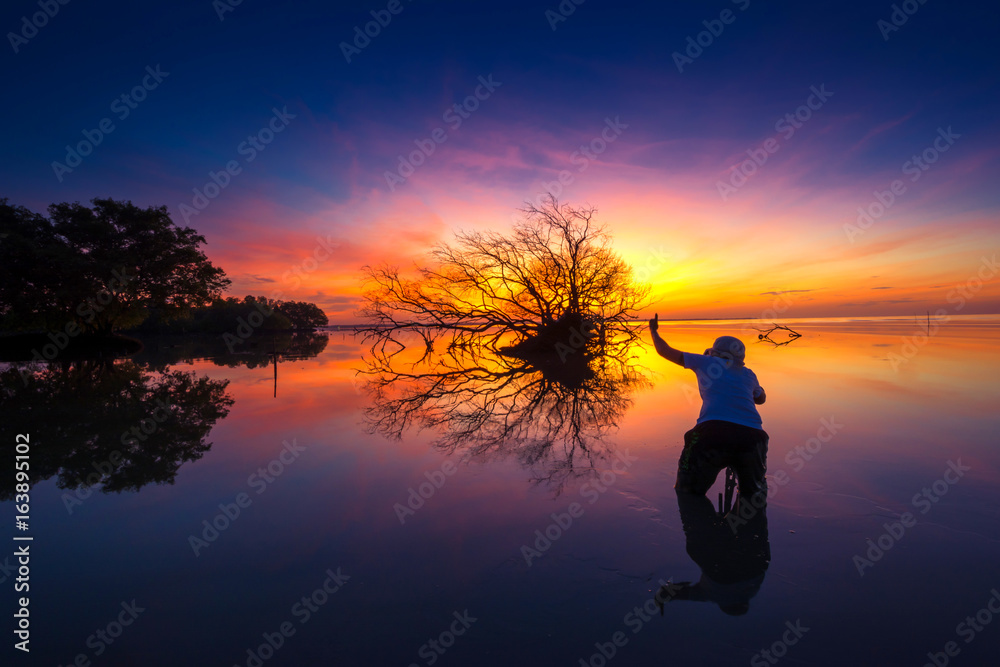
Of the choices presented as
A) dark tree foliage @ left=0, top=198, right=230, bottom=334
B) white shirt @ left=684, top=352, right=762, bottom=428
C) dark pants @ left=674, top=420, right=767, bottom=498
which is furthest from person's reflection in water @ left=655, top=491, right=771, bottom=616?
dark tree foliage @ left=0, top=198, right=230, bottom=334

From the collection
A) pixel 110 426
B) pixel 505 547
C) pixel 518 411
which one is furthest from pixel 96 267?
pixel 505 547

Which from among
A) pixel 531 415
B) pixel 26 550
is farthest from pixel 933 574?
pixel 26 550

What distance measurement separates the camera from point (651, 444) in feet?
22.0

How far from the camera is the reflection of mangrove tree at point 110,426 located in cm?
569

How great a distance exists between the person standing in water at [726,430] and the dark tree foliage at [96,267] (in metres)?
34.4

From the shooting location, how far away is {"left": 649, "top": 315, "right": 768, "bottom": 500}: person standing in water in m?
4.22

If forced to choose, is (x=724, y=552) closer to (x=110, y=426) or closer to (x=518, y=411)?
(x=518, y=411)

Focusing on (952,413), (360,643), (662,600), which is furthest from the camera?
(952,413)

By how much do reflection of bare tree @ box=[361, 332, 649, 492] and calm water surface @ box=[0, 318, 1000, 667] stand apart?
10cm

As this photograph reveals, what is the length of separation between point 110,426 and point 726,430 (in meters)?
10.2

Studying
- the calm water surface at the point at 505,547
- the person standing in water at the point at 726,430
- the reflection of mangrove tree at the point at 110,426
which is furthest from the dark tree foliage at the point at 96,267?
the person standing in water at the point at 726,430

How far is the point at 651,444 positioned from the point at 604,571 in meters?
3.79

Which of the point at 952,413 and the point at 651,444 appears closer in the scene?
the point at 651,444

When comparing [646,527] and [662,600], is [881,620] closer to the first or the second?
[662,600]
